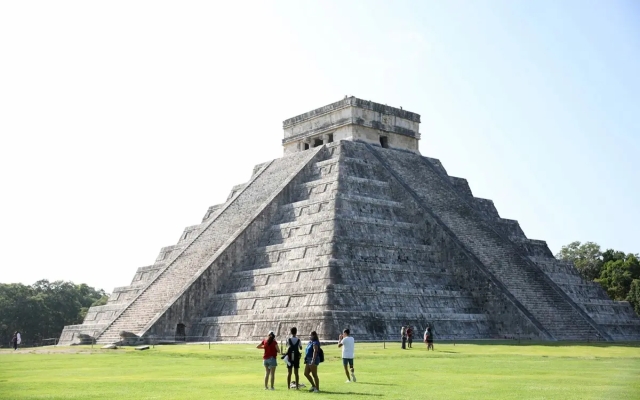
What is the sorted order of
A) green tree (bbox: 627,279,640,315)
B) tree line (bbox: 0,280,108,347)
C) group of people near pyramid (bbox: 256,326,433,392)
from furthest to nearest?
tree line (bbox: 0,280,108,347) → green tree (bbox: 627,279,640,315) → group of people near pyramid (bbox: 256,326,433,392)

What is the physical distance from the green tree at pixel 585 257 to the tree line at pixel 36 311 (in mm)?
35938

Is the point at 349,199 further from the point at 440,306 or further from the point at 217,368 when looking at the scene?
the point at 217,368

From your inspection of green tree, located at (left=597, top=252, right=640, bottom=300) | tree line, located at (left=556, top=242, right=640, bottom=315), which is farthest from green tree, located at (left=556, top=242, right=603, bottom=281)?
green tree, located at (left=597, top=252, right=640, bottom=300)

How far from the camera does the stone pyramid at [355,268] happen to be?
27.3 metres

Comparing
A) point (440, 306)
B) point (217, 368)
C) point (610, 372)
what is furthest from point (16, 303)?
point (610, 372)

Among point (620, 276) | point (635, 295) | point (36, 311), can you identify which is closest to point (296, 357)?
point (635, 295)

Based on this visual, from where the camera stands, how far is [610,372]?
50.5 feet

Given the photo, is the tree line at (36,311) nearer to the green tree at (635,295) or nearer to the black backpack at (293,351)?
the green tree at (635,295)

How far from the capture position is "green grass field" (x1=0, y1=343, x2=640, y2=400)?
1243cm

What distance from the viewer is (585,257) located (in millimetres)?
63000

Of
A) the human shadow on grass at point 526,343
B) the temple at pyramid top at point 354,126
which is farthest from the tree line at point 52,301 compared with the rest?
the human shadow on grass at point 526,343

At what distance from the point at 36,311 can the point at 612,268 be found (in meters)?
37.9

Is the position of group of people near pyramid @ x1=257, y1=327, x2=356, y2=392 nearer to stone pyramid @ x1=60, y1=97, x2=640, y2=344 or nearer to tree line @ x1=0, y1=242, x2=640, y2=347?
stone pyramid @ x1=60, y1=97, x2=640, y2=344

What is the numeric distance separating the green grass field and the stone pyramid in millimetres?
3352
